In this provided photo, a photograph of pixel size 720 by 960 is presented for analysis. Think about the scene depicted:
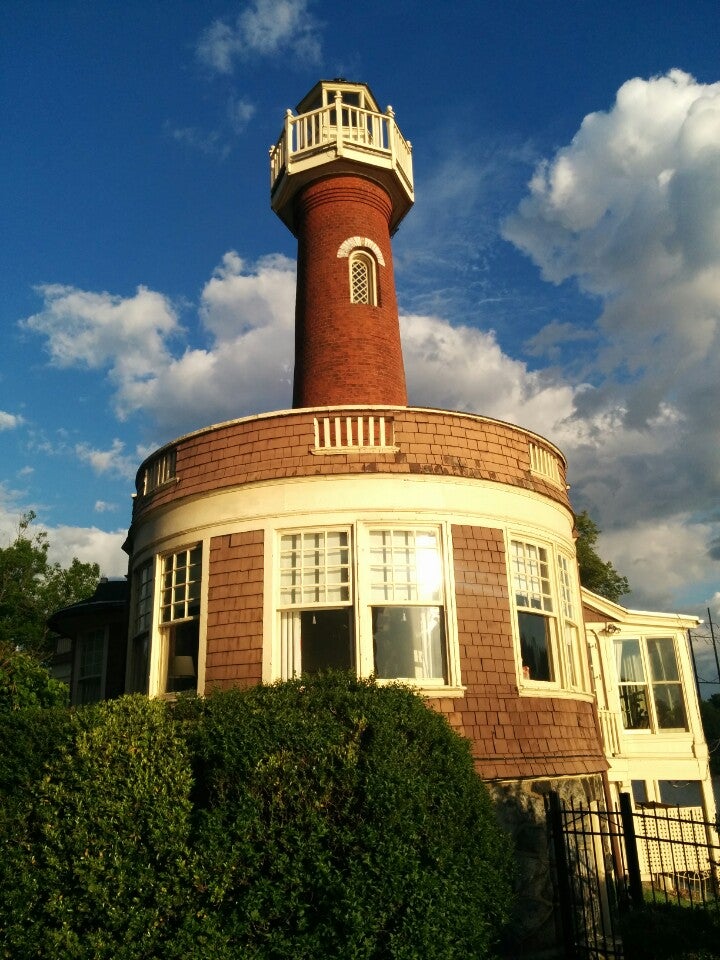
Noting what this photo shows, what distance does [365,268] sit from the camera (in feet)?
59.5

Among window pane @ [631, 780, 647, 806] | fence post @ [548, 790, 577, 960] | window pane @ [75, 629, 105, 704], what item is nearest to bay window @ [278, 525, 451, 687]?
fence post @ [548, 790, 577, 960]

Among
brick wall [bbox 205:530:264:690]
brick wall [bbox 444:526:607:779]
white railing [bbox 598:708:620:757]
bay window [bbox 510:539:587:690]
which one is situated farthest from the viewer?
white railing [bbox 598:708:620:757]

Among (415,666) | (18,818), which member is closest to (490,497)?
(415,666)

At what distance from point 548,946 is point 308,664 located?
430cm

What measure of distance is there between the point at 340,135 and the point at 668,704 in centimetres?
1453

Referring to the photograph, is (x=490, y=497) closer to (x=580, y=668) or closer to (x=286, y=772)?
(x=580, y=668)

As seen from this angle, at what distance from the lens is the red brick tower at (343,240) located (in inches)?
671

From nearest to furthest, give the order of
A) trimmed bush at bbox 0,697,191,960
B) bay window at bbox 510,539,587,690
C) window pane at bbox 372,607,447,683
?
trimmed bush at bbox 0,697,191,960
window pane at bbox 372,607,447,683
bay window at bbox 510,539,587,690

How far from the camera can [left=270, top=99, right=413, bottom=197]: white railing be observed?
18250 mm

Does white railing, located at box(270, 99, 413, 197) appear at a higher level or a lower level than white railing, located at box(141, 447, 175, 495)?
higher

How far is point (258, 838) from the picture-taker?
680 centimetres

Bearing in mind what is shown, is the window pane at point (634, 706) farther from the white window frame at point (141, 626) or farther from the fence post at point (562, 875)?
the white window frame at point (141, 626)

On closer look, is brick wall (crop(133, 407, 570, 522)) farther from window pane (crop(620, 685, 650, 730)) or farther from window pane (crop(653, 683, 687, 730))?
window pane (crop(653, 683, 687, 730))

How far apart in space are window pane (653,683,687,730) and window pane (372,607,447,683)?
9265 millimetres
